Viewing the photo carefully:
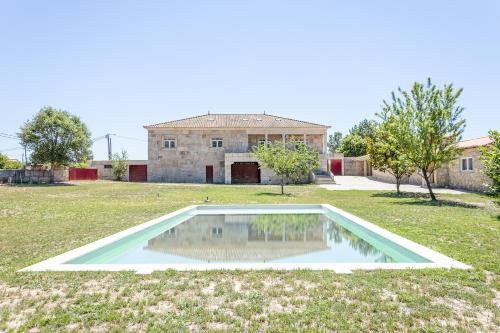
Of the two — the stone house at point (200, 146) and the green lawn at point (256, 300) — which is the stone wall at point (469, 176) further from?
the green lawn at point (256, 300)

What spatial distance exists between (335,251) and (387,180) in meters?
34.2

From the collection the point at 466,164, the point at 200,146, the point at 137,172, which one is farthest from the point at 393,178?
the point at 137,172

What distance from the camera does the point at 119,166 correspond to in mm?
44719

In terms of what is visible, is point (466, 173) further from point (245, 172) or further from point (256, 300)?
point (256, 300)

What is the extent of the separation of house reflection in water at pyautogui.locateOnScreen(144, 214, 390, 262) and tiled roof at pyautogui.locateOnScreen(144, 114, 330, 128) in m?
27.2

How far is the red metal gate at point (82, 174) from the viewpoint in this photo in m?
43.9

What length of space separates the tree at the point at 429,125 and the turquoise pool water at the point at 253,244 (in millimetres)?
8204

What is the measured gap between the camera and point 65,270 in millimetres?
5984

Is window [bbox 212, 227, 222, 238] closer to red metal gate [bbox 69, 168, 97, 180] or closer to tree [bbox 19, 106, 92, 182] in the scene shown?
tree [bbox 19, 106, 92, 182]

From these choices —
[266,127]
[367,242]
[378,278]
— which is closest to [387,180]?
[266,127]

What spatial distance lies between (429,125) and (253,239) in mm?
13037

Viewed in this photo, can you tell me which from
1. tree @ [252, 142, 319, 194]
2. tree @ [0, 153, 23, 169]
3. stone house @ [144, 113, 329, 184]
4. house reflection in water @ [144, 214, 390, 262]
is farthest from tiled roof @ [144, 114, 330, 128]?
tree @ [0, 153, 23, 169]

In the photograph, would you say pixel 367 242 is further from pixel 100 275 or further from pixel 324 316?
pixel 100 275

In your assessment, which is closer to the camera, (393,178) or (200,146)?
(393,178)
